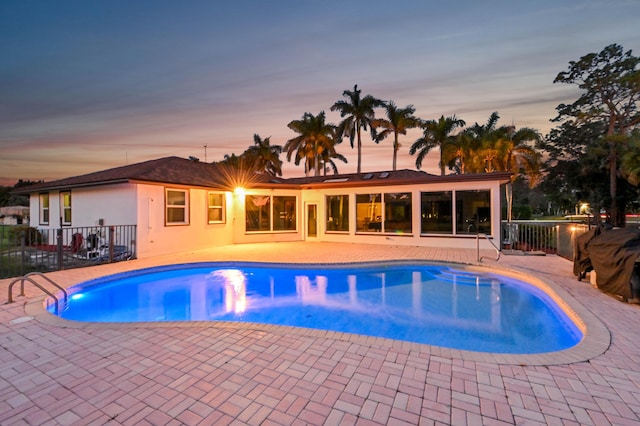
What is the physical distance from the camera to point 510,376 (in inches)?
104

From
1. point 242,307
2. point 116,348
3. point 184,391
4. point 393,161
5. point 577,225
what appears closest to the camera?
point 184,391

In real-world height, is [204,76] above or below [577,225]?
above

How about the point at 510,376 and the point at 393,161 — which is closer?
the point at 510,376

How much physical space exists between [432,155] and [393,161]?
3.22 metres

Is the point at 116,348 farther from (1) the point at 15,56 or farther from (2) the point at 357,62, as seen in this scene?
(1) the point at 15,56

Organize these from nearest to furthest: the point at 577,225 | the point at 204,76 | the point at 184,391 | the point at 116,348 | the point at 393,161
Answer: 1. the point at 184,391
2. the point at 116,348
3. the point at 577,225
4. the point at 204,76
5. the point at 393,161

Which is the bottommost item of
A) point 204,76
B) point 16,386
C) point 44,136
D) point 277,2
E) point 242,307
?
point 242,307

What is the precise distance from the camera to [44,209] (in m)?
12.4

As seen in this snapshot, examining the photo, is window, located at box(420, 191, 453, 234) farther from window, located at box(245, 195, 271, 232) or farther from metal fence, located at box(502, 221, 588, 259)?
window, located at box(245, 195, 271, 232)

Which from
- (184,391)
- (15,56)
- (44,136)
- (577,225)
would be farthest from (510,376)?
(44,136)

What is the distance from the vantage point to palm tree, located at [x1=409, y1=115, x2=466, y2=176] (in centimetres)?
2322

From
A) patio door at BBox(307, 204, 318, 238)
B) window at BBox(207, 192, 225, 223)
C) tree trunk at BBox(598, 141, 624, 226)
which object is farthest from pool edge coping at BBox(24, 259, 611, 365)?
tree trunk at BBox(598, 141, 624, 226)

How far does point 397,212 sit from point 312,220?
3.95m

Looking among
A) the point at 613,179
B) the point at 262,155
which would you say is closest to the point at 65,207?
the point at 262,155
